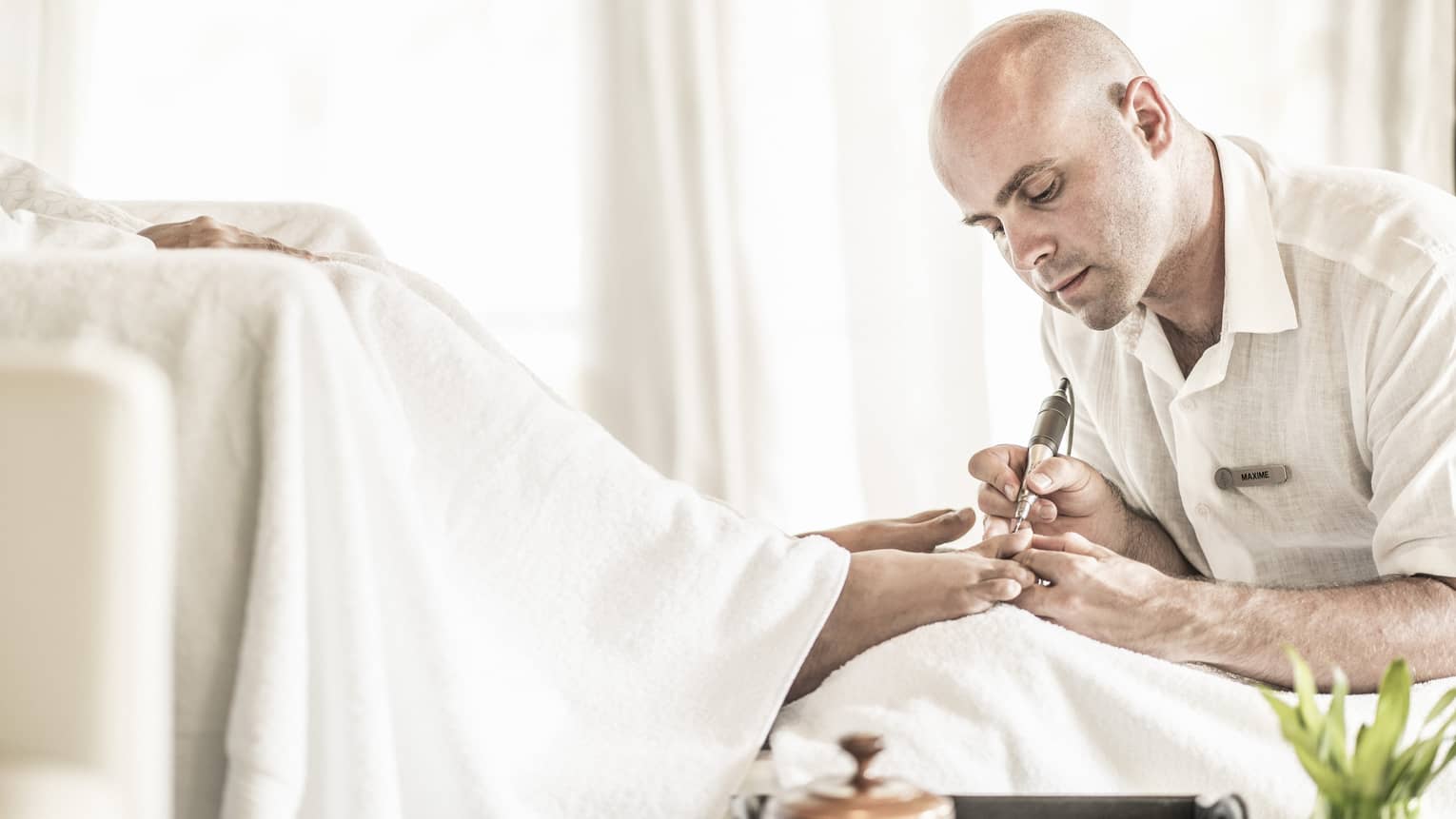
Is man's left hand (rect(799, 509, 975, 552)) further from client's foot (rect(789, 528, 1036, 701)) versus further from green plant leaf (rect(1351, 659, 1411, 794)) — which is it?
green plant leaf (rect(1351, 659, 1411, 794))

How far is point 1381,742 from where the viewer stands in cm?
75

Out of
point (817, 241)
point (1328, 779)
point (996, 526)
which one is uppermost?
point (817, 241)

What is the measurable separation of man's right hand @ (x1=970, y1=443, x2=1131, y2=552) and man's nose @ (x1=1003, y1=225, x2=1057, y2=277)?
22 cm

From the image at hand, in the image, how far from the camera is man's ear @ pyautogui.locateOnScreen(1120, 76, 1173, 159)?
1.52 meters

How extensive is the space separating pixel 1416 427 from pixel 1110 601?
0.37m

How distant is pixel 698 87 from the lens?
2814 mm

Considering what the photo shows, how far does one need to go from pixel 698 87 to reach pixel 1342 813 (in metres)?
2.27

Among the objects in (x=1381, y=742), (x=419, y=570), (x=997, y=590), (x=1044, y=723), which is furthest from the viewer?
(x=997, y=590)

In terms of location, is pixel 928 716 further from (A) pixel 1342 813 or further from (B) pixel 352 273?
(B) pixel 352 273

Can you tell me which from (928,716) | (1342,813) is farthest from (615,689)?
(1342,813)

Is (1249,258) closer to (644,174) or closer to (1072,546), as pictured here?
(1072,546)

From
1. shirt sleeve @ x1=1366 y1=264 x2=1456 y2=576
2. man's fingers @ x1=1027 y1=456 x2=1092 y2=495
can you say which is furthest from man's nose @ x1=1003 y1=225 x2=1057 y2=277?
shirt sleeve @ x1=1366 y1=264 x2=1456 y2=576

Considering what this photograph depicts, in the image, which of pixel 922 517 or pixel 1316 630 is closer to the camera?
pixel 1316 630

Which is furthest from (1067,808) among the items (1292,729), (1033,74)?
(1033,74)
